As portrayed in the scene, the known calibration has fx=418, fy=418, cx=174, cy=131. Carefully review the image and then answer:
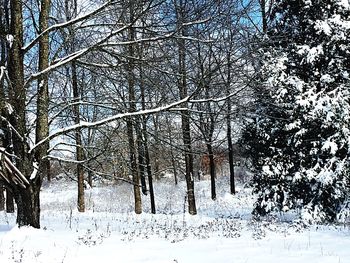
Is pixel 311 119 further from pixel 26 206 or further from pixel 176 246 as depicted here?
pixel 26 206

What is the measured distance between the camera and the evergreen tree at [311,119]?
12.1 meters

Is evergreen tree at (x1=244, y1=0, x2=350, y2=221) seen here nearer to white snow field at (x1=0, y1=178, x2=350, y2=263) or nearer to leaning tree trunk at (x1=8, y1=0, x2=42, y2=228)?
white snow field at (x1=0, y1=178, x2=350, y2=263)

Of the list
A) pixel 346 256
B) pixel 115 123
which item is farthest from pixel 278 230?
pixel 115 123

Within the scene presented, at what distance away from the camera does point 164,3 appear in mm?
6527

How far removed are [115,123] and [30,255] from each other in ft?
9.86

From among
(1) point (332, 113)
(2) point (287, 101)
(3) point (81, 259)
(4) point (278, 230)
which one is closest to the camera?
(3) point (81, 259)

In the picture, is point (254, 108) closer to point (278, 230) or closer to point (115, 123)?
point (115, 123)

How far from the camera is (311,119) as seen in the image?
12.0 meters

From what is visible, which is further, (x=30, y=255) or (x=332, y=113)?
(x=332, y=113)

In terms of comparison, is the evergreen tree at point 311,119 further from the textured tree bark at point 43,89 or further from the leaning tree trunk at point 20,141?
the leaning tree trunk at point 20,141

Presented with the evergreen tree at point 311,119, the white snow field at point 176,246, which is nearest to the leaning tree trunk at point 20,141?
the white snow field at point 176,246

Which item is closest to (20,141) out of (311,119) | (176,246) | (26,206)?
(26,206)

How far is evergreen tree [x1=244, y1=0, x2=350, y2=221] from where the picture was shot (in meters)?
12.1

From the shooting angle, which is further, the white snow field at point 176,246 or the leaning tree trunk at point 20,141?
the leaning tree trunk at point 20,141
